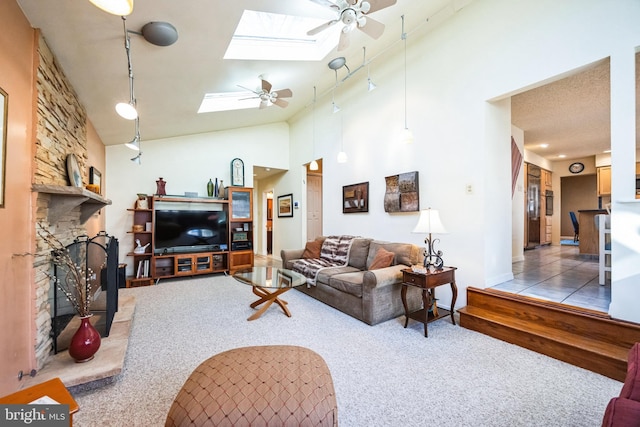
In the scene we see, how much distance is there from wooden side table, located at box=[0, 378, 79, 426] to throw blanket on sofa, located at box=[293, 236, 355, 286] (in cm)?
297

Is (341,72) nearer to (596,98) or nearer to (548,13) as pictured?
(548,13)

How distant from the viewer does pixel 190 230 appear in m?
5.36

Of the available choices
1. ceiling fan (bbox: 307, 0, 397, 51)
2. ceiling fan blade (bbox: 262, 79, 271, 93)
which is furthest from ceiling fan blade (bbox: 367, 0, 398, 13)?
ceiling fan blade (bbox: 262, 79, 271, 93)

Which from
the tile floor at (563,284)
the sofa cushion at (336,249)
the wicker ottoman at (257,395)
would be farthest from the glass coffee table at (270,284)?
the tile floor at (563,284)

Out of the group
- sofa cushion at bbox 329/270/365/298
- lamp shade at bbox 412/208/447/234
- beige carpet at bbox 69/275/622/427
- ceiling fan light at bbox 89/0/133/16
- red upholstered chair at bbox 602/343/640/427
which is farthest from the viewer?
sofa cushion at bbox 329/270/365/298

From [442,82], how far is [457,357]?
3.18 meters

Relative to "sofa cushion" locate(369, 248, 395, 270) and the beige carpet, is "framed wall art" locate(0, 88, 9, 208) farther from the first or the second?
"sofa cushion" locate(369, 248, 395, 270)

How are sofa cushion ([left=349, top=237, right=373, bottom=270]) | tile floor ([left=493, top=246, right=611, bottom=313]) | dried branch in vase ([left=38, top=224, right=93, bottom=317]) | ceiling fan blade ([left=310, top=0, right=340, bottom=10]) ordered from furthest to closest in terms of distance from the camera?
sofa cushion ([left=349, top=237, right=373, bottom=270]) < tile floor ([left=493, top=246, right=611, bottom=313]) < ceiling fan blade ([left=310, top=0, right=340, bottom=10]) < dried branch in vase ([left=38, top=224, right=93, bottom=317])

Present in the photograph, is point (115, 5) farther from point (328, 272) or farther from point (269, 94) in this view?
point (328, 272)

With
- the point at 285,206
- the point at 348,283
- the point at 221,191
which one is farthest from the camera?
the point at 285,206

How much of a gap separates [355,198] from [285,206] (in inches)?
108

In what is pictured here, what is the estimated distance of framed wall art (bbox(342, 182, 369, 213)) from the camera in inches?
182

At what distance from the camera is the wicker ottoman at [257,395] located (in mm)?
1118

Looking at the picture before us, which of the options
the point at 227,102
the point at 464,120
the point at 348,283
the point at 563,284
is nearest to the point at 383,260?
the point at 348,283
